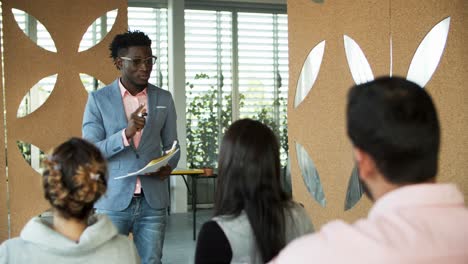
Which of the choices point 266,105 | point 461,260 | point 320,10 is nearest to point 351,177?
point 320,10

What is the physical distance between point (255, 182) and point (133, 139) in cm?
145

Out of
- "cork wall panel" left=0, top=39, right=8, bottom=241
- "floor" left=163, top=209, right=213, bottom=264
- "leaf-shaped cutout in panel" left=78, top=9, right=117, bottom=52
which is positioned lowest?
"floor" left=163, top=209, right=213, bottom=264

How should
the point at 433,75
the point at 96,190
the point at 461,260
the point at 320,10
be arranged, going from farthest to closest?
the point at 320,10 → the point at 433,75 → the point at 96,190 → the point at 461,260

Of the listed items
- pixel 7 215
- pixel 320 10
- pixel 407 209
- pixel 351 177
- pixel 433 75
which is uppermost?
pixel 320 10

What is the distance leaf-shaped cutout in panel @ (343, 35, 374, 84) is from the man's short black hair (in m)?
2.50

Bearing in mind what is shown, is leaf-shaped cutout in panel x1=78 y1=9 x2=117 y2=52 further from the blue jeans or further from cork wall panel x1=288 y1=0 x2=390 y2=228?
the blue jeans

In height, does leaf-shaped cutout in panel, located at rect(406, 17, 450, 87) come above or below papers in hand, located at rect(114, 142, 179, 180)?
above

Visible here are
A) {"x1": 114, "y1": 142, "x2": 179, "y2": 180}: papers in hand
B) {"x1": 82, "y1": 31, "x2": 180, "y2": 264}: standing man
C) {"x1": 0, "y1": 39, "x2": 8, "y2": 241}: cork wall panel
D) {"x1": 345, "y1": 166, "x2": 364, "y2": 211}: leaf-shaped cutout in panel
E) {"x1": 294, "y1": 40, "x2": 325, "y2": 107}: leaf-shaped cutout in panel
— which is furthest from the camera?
{"x1": 0, "y1": 39, "x2": 8, "y2": 241}: cork wall panel

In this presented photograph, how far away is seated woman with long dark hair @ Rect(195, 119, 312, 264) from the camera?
70.1 inches

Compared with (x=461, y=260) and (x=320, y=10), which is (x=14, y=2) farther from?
(x=461, y=260)

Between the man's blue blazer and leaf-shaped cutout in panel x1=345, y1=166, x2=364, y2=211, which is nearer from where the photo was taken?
the man's blue blazer

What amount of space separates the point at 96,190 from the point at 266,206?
50 cm

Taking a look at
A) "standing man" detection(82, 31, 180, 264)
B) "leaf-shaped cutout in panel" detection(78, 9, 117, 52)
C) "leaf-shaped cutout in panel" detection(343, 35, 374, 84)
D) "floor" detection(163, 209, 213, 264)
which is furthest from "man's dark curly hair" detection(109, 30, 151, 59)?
"leaf-shaped cutout in panel" detection(78, 9, 117, 52)

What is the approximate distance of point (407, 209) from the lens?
3.54 ft
